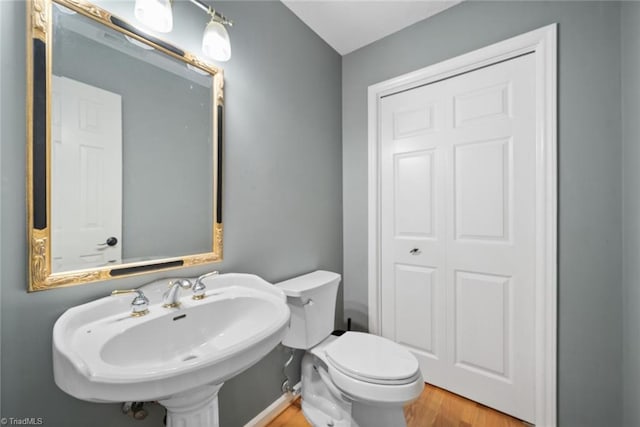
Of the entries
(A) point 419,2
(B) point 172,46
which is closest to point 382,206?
(A) point 419,2

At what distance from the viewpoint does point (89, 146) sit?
0.83 m

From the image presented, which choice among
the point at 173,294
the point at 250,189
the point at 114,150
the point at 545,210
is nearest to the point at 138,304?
the point at 173,294

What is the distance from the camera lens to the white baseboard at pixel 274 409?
1.35m

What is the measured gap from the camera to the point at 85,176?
0.82 metres

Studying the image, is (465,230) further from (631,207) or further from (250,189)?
(250,189)

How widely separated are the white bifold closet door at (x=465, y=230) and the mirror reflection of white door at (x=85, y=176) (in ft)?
4.94

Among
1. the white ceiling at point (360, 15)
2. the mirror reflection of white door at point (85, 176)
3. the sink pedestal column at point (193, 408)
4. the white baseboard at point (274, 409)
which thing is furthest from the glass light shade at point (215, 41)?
the white baseboard at point (274, 409)

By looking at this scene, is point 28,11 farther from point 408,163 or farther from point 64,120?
point 408,163

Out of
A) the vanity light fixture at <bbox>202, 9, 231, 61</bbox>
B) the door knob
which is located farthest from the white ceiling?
the door knob

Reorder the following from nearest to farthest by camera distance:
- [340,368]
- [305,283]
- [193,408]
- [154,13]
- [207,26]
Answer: [193,408] < [154,13] < [207,26] < [340,368] < [305,283]

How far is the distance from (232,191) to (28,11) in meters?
0.80

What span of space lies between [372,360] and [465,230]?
93cm

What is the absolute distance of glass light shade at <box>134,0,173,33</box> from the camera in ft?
2.81

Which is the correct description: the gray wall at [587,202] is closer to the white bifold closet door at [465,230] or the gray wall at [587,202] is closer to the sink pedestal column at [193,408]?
the white bifold closet door at [465,230]
